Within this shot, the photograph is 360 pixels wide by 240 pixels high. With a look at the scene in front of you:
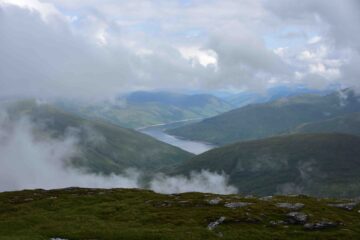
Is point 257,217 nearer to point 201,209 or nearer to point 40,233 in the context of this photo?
point 201,209

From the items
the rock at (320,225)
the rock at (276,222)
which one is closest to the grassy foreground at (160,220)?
the rock at (276,222)

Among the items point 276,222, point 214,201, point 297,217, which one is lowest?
point 276,222

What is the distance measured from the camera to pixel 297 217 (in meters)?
68.2

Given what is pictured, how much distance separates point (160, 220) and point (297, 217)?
23588 mm

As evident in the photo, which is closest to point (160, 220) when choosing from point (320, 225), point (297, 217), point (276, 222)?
point (276, 222)

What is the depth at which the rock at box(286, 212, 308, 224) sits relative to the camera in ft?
219

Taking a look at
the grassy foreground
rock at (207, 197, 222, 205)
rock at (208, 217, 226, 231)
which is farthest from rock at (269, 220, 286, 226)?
rock at (207, 197, 222, 205)

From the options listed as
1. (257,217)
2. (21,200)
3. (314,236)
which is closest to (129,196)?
(21,200)

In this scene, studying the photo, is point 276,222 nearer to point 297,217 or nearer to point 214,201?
point 297,217

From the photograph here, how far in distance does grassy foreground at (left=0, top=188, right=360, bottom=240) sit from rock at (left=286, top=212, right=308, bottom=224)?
2.08 feet

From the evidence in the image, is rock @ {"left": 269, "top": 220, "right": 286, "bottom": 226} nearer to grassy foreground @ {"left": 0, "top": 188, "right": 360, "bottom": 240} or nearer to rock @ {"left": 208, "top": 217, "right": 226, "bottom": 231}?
grassy foreground @ {"left": 0, "top": 188, "right": 360, "bottom": 240}

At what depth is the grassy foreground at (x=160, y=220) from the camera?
2247 inches

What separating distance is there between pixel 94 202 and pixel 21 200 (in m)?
20.8

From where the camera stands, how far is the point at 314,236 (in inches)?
2272
